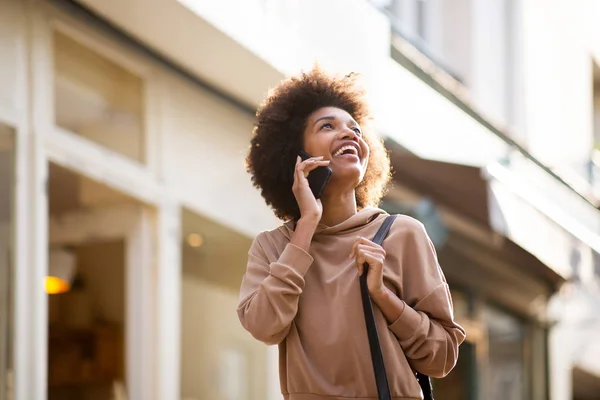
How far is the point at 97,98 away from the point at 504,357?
7.72 metres

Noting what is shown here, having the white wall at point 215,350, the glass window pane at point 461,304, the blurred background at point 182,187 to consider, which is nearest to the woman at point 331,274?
the blurred background at point 182,187

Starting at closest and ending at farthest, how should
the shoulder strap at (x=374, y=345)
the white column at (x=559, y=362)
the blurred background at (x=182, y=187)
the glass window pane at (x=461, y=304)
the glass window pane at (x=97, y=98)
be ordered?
the shoulder strap at (x=374, y=345), the blurred background at (x=182, y=187), the glass window pane at (x=97, y=98), the glass window pane at (x=461, y=304), the white column at (x=559, y=362)

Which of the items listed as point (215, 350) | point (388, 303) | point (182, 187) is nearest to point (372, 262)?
point (388, 303)

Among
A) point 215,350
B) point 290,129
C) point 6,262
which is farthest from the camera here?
point 215,350

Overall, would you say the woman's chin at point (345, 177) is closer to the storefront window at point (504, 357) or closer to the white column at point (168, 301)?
the white column at point (168, 301)

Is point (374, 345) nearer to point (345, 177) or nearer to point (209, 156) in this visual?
point (345, 177)

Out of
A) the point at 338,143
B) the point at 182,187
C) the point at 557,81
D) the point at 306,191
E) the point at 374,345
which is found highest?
the point at 557,81

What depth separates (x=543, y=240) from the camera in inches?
420

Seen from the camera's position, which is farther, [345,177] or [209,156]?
[209,156]

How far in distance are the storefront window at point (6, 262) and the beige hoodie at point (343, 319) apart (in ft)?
12.5

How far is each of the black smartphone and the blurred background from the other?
1337 millimetres

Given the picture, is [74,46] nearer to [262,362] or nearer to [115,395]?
[115,395]

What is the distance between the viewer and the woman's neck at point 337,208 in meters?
3.40

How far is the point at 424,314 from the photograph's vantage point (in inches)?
127
